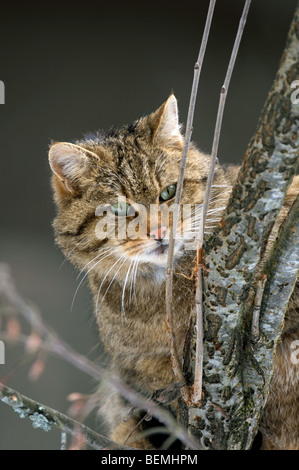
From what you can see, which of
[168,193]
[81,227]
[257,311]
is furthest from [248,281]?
[81,227]

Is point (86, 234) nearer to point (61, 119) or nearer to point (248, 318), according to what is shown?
point (248, 318)

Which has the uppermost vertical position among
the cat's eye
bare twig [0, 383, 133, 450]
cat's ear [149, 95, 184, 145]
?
cat's ear [149, 95, 184, 145]

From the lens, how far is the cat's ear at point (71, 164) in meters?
1.34

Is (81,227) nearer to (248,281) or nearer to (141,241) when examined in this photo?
(141,241)

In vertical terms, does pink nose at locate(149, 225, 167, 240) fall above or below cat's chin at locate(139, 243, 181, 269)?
above

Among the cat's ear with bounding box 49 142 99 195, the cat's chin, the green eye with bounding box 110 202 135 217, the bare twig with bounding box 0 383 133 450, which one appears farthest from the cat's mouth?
the bare twig with bounding box 0 383 133 450

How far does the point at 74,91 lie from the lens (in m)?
2.38

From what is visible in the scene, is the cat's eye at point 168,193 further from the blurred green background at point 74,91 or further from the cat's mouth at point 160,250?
the blurred green background at point 74,91

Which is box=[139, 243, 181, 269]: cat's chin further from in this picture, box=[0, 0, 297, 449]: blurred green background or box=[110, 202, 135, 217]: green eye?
box=[0, 0, 297, 449]: blurred green background

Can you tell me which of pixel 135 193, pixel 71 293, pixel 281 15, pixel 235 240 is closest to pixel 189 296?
pixel 135 193

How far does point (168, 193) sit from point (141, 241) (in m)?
0.15

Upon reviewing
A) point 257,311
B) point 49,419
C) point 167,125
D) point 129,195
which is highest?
point 167,125

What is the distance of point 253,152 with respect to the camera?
82cm

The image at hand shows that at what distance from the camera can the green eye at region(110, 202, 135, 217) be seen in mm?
1314
